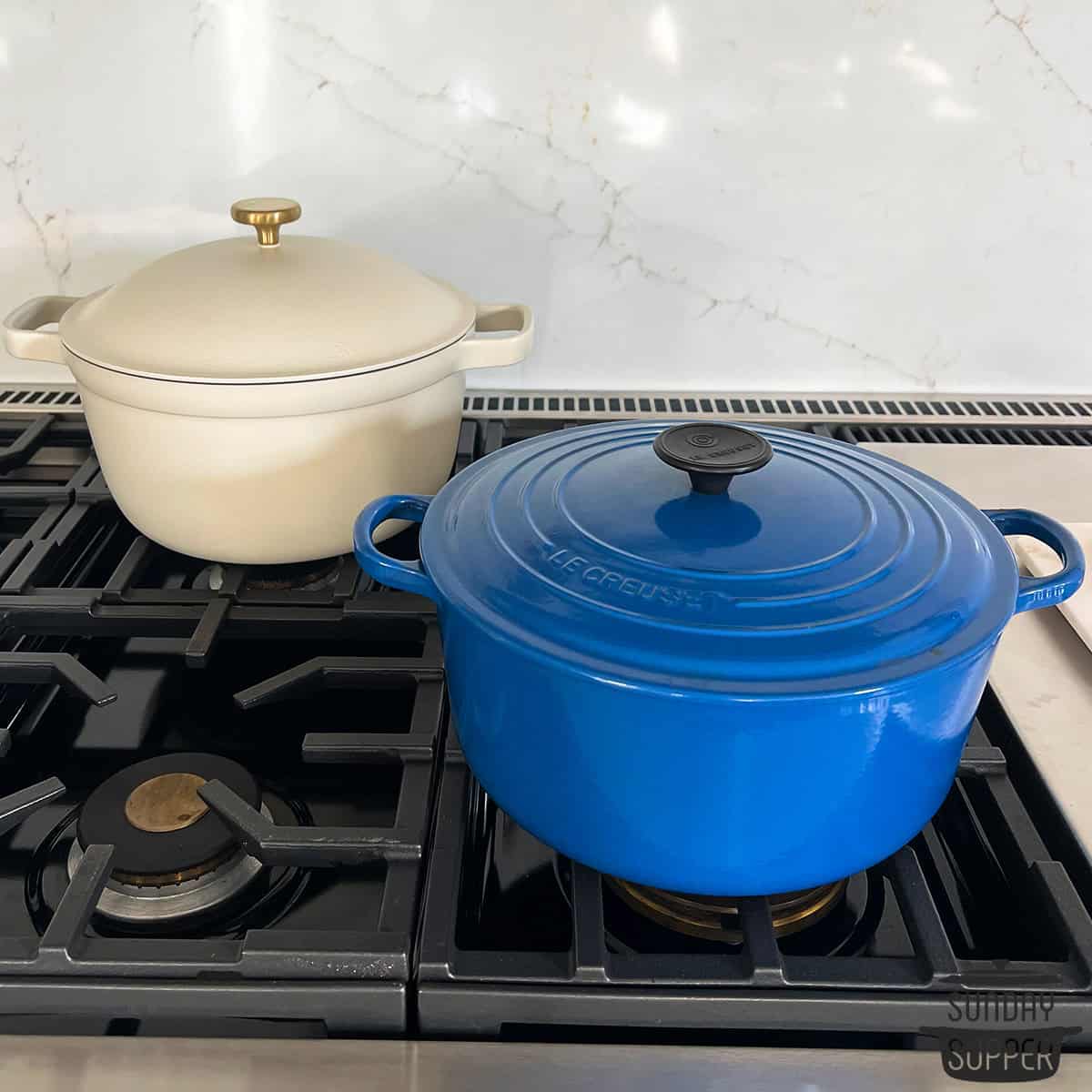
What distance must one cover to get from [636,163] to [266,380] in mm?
492

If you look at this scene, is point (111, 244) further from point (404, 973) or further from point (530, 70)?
point (404, 973)

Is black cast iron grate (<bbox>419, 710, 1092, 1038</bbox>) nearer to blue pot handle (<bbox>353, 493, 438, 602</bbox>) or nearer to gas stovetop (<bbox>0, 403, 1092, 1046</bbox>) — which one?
gas stovetop (<bbox>0, 403, 1092, 1046</bbox>)

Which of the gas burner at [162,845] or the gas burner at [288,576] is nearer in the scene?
the gas burner at [162,845]

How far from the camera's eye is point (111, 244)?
3.17 ft

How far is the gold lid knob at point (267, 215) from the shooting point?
0.68 meters

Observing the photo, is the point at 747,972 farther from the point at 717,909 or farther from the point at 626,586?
the point at 626,586

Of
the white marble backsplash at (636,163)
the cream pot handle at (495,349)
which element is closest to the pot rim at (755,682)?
the cream pot handle at (495,349)

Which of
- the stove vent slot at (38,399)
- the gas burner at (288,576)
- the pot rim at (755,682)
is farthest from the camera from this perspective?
the stove vent slot at (38,399)

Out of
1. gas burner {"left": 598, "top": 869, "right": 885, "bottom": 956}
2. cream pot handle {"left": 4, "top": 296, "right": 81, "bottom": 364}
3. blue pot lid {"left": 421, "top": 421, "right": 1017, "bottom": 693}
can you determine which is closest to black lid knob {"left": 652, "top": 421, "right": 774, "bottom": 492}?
blue pot lid {"left": 421, "top": 421, "right": 1017, "bottom": 693}

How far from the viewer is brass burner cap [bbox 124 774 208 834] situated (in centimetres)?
53

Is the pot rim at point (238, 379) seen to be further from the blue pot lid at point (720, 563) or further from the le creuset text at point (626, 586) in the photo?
the le creuset text at point (626, 586)

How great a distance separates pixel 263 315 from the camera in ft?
2.10

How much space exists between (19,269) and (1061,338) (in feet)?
3.54

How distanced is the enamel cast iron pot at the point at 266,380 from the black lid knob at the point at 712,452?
0.23 metres
